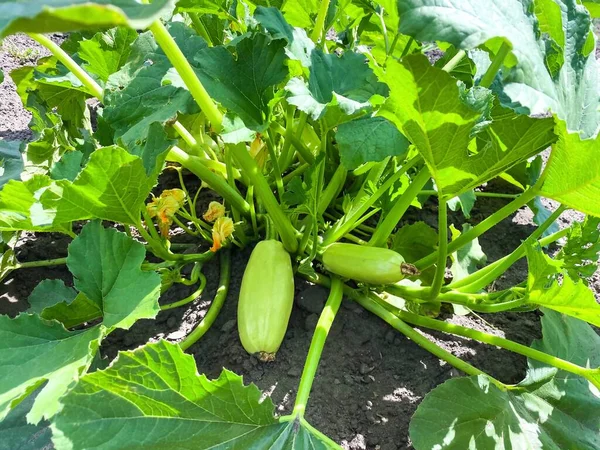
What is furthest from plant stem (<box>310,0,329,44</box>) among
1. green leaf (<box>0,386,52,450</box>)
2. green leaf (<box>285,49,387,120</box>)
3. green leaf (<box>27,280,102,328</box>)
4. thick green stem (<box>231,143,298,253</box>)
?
green leaf (<box>0,386,52,450</box>)

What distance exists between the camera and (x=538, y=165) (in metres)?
1.70

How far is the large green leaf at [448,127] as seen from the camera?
919mm

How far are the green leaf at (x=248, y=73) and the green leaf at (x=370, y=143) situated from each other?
19 cm

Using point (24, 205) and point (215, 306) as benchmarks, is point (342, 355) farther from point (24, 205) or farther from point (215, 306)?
point (24, 205)

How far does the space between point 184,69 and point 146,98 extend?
305 mm

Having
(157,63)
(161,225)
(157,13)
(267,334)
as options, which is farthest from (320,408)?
(157,13)

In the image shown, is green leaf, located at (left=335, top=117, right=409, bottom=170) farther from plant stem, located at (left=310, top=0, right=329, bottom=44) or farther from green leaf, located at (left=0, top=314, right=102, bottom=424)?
green leaf, located at (left=0, top=314, right=102, bottom=424)

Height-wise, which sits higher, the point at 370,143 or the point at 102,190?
the point at 370,143

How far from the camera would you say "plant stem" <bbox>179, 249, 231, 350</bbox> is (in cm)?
147

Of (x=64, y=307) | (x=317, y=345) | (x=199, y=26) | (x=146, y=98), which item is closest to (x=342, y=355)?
(x=317, y=345)

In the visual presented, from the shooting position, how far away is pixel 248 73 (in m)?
1.28

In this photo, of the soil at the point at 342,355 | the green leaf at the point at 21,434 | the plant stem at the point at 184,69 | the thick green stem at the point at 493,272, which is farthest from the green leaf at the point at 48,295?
the thick green stem at the point at 493,272

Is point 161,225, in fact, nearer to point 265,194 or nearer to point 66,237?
point 265,194

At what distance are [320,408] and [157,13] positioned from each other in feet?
3.47
